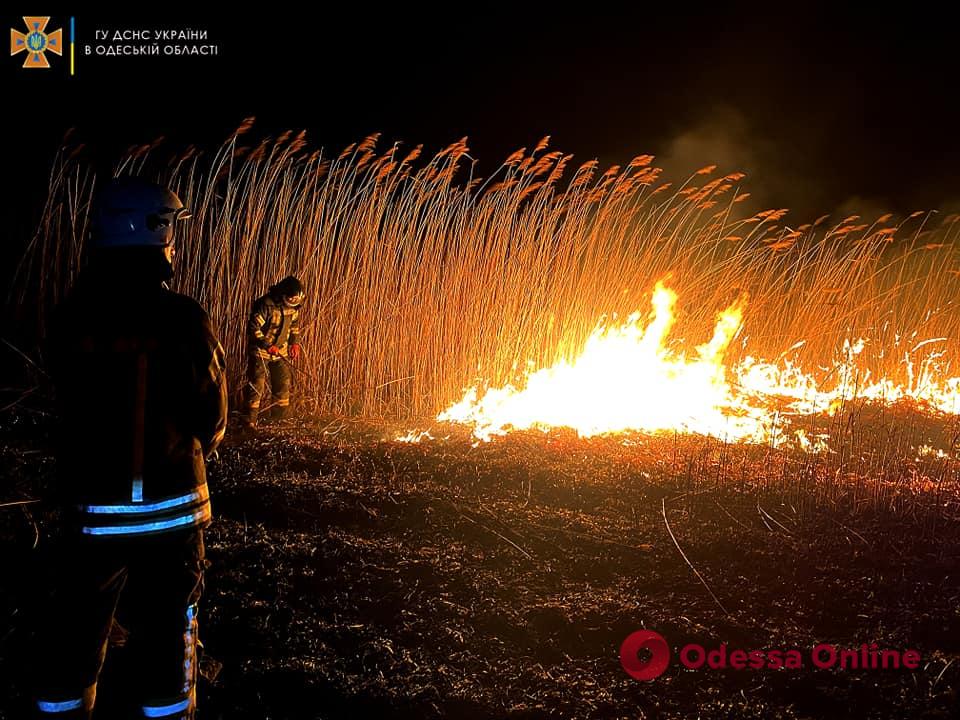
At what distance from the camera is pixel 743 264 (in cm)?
957

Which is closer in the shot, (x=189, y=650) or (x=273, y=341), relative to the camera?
(x=189, y=650)

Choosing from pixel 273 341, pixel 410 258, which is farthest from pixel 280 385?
pixel 410 258

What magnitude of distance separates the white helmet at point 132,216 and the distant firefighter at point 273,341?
4.91 m

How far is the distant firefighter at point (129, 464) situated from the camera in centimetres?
218

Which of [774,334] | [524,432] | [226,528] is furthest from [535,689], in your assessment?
[774,334]

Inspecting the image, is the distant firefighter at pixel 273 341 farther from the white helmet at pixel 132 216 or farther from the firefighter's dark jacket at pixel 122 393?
the firefighter's dark jacket at pixel 122 393

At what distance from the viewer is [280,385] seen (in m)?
7.70

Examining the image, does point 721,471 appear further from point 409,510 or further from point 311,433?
point 311,433

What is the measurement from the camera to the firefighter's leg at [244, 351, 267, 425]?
7391 millimetres

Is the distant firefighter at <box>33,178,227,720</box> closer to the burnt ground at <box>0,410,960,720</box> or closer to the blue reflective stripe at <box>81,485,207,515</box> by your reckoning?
the blue reflective stripe at <box>81,485,207,515</box>

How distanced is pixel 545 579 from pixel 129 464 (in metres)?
2.54

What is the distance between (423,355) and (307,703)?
17.5ft

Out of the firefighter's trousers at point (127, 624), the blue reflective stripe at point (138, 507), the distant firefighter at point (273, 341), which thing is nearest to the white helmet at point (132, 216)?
the blue reflective stripe at point (138, 507)

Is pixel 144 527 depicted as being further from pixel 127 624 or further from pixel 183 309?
pixel 183 309
